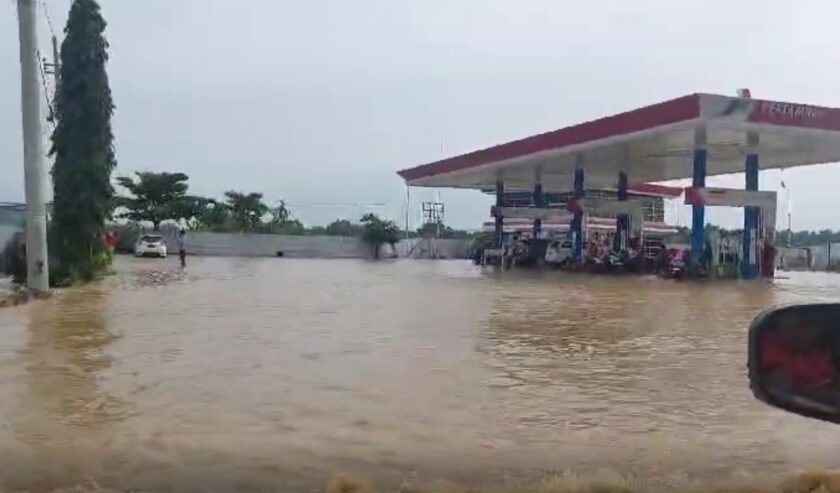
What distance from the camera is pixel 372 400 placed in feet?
22.1

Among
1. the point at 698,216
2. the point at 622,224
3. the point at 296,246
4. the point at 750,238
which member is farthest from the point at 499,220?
the point at 296,246

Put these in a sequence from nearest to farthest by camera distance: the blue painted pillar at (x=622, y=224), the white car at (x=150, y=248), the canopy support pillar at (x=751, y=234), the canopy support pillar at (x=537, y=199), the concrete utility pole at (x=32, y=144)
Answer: the concrete utility pole at (x=32, y=144), the canopy support pillar at (x=751, y=234), the blue painted pillar at (x=622, y=224), the canopy support pillar at (x=537, y=199), the white car at (x=150, y=248)

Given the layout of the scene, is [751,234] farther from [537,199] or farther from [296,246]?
[296,246]

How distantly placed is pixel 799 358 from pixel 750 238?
90.7 feet

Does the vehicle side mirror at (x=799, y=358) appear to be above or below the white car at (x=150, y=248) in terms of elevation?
above

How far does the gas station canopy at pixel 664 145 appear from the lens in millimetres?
23844

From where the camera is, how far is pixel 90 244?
2125cm

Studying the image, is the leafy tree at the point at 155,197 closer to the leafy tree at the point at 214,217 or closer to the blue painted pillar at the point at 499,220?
the leafy tree at the point at 214,217

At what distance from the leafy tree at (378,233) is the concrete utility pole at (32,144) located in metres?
37.9

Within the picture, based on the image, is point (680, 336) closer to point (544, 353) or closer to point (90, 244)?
point (544, 353)

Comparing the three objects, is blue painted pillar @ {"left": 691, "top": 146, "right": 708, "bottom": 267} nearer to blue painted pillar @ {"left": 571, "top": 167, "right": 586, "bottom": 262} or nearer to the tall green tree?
blue painted pillar @ {"left": 571, "top": 167, "right": 586, "bottom": 262}

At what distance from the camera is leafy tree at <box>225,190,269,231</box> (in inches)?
2285

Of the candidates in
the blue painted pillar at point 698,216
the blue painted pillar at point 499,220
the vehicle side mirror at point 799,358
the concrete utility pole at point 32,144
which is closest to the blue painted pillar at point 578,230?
the blue painted pillar at point 499,220

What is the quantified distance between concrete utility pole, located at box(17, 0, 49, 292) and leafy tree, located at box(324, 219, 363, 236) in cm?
4050
